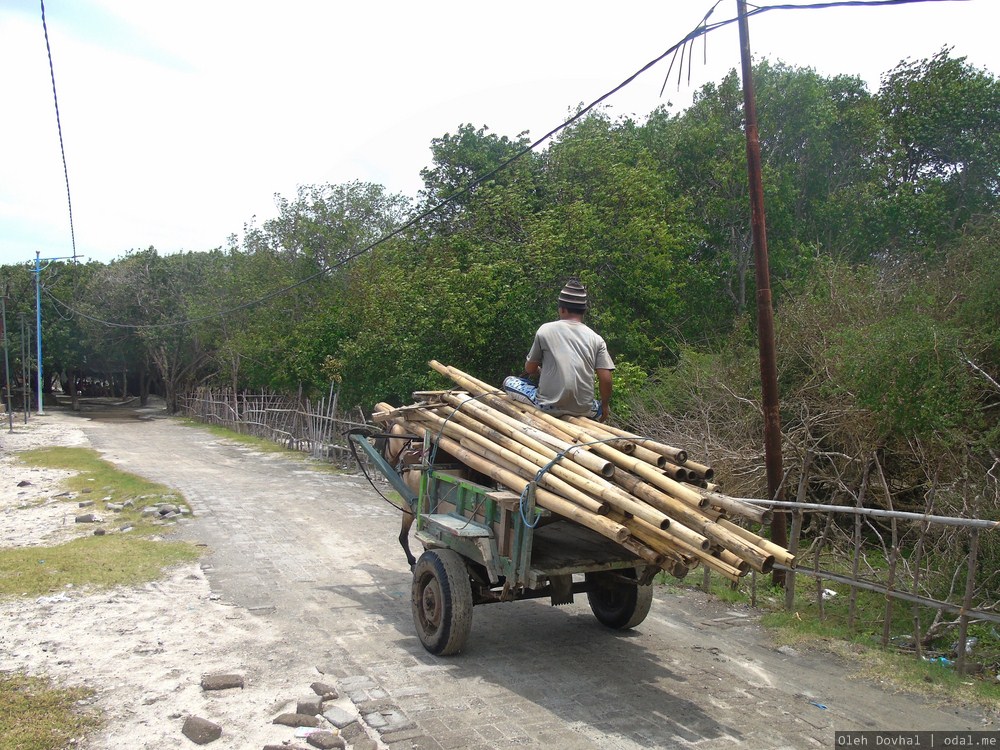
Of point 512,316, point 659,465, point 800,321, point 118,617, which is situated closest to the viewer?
point 659,465

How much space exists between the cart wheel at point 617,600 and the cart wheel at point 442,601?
3.52 feet

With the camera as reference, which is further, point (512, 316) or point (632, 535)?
point (512, 316)

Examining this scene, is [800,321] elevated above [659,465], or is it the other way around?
[800,321]

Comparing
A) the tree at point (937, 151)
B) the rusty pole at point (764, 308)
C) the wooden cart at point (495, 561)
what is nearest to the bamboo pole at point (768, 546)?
the wooden cart at point (495, 561)

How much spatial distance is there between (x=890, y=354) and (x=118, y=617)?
7625 millimetres

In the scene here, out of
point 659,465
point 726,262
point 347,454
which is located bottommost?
point 347,454

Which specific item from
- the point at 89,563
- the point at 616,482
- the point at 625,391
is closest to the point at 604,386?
the point at 616,482

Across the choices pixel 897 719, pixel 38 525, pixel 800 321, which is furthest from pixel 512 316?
pixel 897 719

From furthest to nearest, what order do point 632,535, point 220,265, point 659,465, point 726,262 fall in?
point 220,265, point 726,262, point 659,465, point 632,535

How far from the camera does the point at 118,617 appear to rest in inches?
265

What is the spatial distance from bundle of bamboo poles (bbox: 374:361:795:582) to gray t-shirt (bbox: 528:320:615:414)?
0.44ft

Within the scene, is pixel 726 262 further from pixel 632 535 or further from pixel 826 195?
pixel 632 535

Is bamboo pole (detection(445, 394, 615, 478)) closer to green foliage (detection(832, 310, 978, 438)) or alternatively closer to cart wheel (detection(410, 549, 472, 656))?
cart wheel (detection(410, 549, 472, 656))

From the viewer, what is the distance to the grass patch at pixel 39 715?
437 cm
